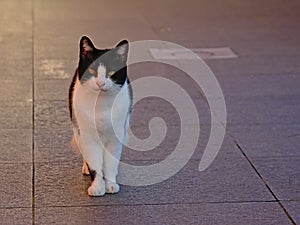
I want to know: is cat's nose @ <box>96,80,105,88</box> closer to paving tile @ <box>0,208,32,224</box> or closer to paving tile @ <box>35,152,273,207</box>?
paving tile @ <box>35,152,273,207</box>

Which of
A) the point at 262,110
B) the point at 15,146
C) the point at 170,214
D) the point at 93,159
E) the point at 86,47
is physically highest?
the point at 86,47

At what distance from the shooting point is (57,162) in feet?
20.0

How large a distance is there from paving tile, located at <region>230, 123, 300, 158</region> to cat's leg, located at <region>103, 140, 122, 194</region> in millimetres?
1414

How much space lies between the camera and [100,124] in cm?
521

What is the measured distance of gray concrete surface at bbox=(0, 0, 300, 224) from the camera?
17.1 feet

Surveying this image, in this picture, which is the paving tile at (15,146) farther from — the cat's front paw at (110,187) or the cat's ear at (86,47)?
the cat's ear at (86,47)

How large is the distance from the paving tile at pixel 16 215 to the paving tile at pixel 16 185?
0.07m

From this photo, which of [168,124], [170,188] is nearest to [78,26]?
[168,124]

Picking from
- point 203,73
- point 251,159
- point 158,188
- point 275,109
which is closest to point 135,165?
point 158,188

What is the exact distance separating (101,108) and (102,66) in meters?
0.31

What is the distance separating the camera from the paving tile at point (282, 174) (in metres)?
5.55

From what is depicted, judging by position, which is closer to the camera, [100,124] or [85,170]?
[100,124]

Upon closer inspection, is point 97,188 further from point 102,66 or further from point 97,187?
point 102,66

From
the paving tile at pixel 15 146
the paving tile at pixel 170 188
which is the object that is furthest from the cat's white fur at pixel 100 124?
the paving tile at pixel 15 146
